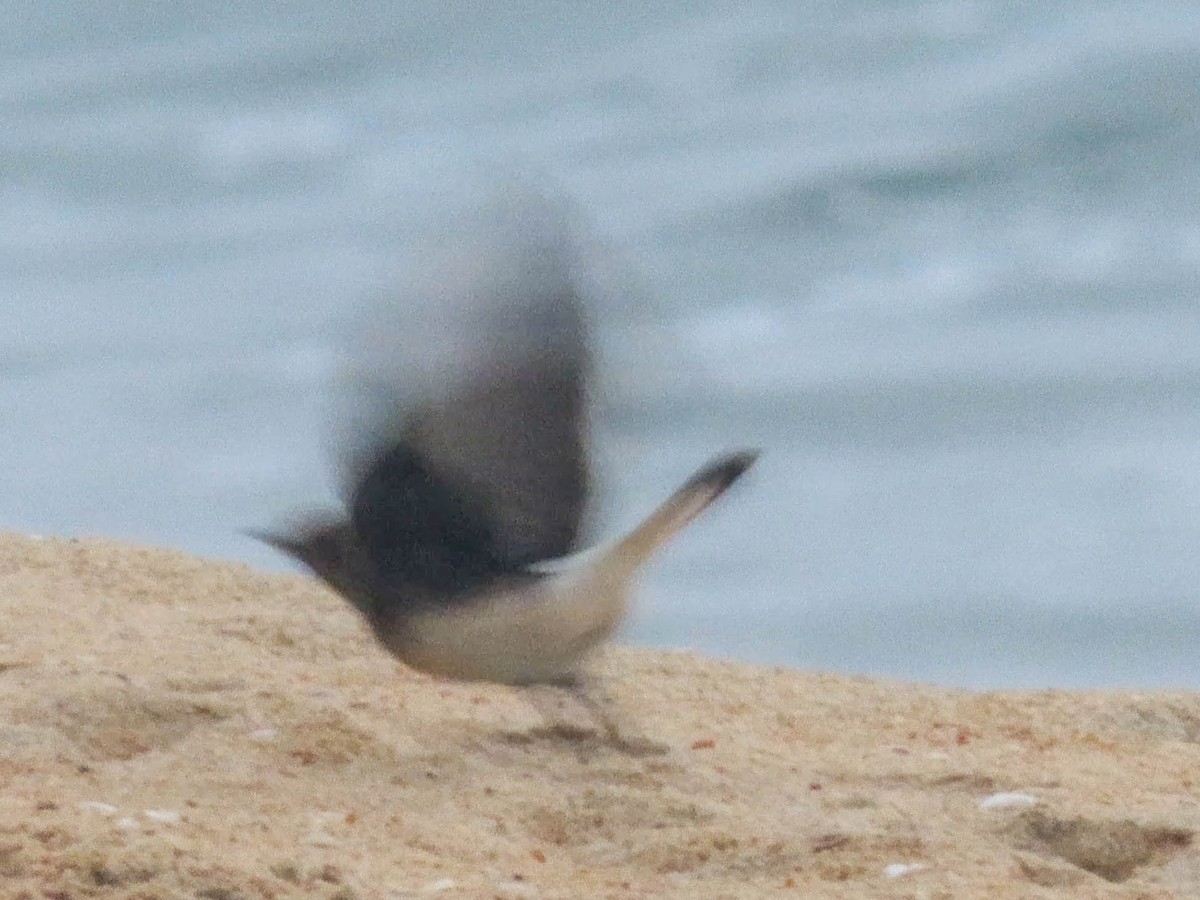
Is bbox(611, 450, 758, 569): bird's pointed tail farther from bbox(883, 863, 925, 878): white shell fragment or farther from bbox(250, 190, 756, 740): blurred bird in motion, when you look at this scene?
bbox(883, 863, 925, 878): white shell fragment

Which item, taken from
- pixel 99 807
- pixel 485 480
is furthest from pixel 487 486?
pixel 99 807

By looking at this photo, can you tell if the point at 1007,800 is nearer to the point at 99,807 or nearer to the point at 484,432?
the point at 484,432

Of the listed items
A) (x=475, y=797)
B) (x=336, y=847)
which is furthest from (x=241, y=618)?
(x=336, y=847)

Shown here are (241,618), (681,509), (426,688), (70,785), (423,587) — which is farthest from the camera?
(241,618)

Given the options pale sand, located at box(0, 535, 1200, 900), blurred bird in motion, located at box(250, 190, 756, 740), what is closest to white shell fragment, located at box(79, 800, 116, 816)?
pale sand, located at box(0, 535, 1200, 900)

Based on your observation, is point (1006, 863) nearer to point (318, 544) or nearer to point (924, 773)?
point (924, 773)

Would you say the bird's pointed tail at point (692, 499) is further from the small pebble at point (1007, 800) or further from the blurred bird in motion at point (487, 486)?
the small pebble at point (1007, 800)
